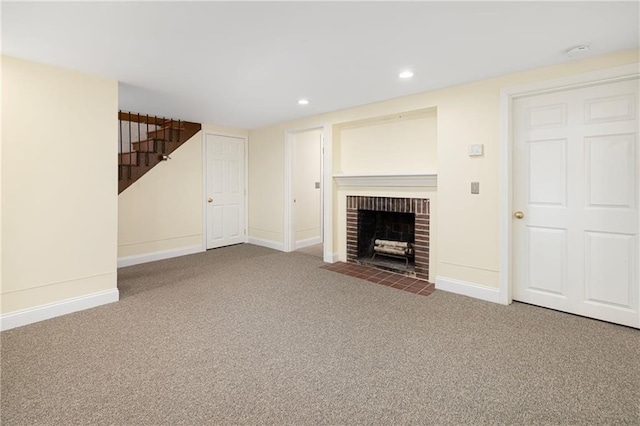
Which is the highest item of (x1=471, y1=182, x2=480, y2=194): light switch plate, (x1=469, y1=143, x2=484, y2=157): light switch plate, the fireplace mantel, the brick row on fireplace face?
(x1=469, y1=143, x2=484, y2=157): light switch plate

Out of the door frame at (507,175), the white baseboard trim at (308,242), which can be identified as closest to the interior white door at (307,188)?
the white baseboard trim at (308,242)

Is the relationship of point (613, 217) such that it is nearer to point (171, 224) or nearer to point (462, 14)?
point (462, 14)

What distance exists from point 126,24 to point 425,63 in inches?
92.7

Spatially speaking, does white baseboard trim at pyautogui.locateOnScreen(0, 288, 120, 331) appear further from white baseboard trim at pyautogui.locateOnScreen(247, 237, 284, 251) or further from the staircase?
white baseboard trim at pyautogui.locateOnScreen(247, 237, 284, 251)

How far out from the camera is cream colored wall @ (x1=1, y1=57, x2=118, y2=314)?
2.64 metres

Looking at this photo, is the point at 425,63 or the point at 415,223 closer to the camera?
the point at 425,63

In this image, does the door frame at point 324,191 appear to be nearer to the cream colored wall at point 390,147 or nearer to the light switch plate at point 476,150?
the cream colored wall at point 390,147

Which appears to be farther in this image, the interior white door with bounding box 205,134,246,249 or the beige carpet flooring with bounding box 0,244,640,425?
the interior white door with bounding box 205,134,246,249

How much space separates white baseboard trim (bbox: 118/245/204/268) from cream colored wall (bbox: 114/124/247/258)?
35mm

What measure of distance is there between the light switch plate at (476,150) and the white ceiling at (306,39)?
67cm

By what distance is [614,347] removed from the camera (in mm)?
2273

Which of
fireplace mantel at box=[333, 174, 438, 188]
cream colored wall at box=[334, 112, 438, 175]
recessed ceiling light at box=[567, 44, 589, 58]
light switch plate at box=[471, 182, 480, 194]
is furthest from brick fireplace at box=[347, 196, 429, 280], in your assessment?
recessed ceiling light at box=[567, 44, 589, 58]

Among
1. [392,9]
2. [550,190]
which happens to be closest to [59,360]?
[392,9]

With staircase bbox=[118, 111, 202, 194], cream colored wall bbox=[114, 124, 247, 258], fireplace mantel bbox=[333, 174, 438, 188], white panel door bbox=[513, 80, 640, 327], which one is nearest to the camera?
white panel door bbox=[513, 80, 640, 327]
